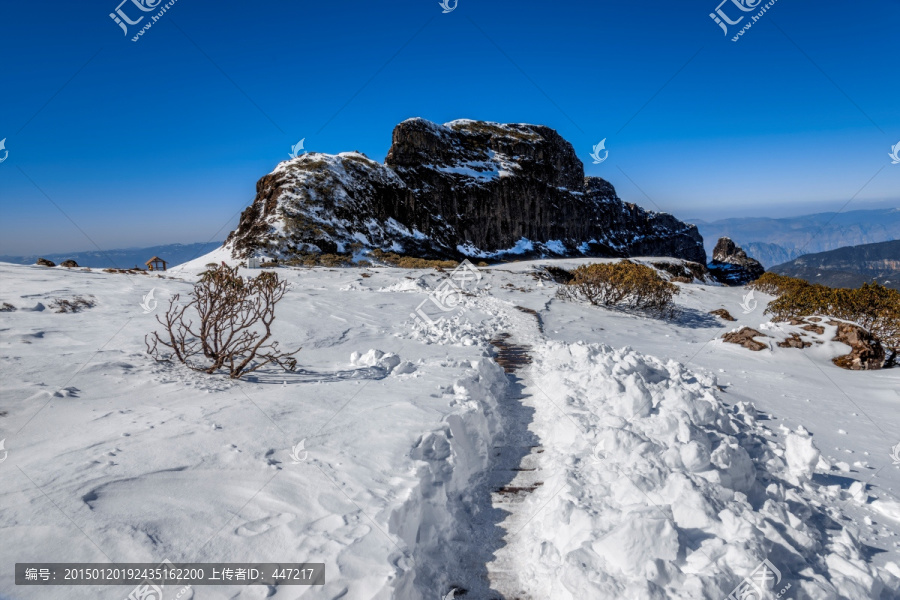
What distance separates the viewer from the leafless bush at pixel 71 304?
24.7ft

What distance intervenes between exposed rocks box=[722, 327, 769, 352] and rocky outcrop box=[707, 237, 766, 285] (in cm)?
6848

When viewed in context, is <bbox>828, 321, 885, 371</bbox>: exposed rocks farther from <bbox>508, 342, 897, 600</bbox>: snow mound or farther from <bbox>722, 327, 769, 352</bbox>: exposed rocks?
<bbox>508, 342, 897, 600</bbox>: snow mound

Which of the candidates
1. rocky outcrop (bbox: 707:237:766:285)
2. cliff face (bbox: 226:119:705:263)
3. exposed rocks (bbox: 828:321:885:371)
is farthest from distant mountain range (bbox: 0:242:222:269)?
rocky outcrop (bbox: 707:237:766:285)

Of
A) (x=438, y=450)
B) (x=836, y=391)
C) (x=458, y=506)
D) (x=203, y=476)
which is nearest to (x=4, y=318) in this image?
(x=203, y=476)

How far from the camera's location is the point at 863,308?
42.1 feet

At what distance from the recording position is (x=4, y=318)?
6484 mm

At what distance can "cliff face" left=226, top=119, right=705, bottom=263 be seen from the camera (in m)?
40.3

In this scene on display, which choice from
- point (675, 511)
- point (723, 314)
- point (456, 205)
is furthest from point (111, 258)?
point (456, 205)

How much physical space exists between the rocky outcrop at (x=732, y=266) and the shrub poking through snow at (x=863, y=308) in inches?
2479

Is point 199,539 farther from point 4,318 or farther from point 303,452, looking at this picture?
point 4,318

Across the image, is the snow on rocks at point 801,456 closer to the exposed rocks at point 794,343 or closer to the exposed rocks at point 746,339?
the exposed rocks at point 746,339

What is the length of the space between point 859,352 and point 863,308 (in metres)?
4.55

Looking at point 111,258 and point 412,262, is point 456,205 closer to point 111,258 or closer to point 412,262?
point 412,262

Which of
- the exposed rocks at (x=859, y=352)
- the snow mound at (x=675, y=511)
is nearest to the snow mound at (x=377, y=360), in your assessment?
the snow mound at (x=675, y=511)
